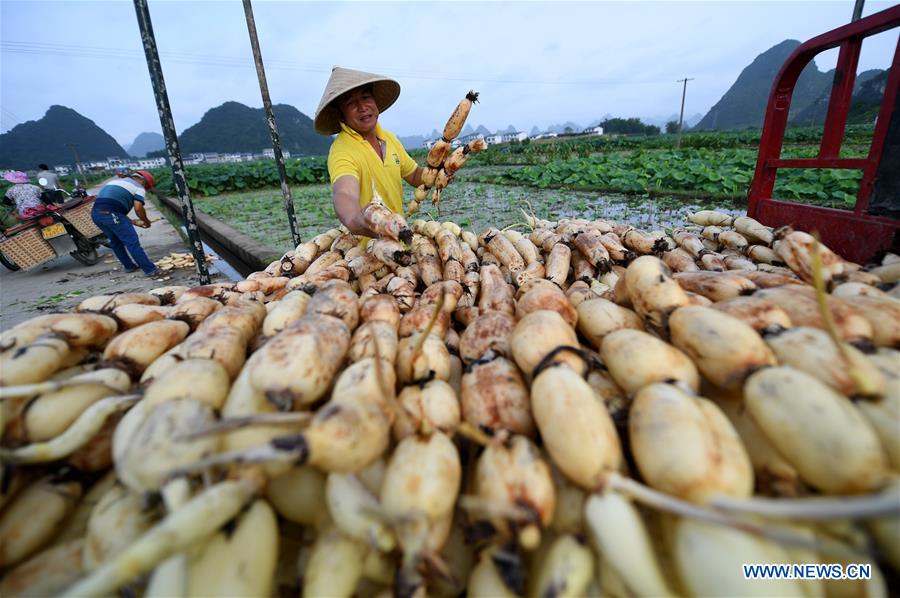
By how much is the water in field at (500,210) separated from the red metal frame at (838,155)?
4040 millimetres

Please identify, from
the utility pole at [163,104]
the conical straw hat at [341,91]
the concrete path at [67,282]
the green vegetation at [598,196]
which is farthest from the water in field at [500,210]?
the conical straw hat at [341,91]

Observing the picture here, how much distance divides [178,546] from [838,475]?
1482 millimetres

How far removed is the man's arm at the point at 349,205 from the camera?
273cm

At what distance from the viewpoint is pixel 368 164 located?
3385 mm

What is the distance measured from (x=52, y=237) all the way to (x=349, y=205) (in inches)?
336

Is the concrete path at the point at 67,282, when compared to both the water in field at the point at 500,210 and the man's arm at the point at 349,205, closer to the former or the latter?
the water in field at the point at 500,210

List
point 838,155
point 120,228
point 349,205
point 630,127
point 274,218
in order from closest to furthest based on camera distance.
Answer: point 838,155 → point 349,205 → point 120,228 → point 274,218 → point 630,127

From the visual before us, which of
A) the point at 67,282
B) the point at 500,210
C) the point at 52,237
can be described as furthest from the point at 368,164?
the point at 52,237

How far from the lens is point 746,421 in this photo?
3.78ft

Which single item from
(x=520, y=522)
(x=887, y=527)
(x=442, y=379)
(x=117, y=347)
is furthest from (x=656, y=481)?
(x=117, y=347)

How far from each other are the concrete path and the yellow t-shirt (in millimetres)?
4664

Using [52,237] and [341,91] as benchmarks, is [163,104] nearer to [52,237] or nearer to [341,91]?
[341,91]

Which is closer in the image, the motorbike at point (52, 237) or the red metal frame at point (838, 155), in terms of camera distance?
the red metal frame at point (838, 155)

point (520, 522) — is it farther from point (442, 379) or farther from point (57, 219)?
point (57, 219)
